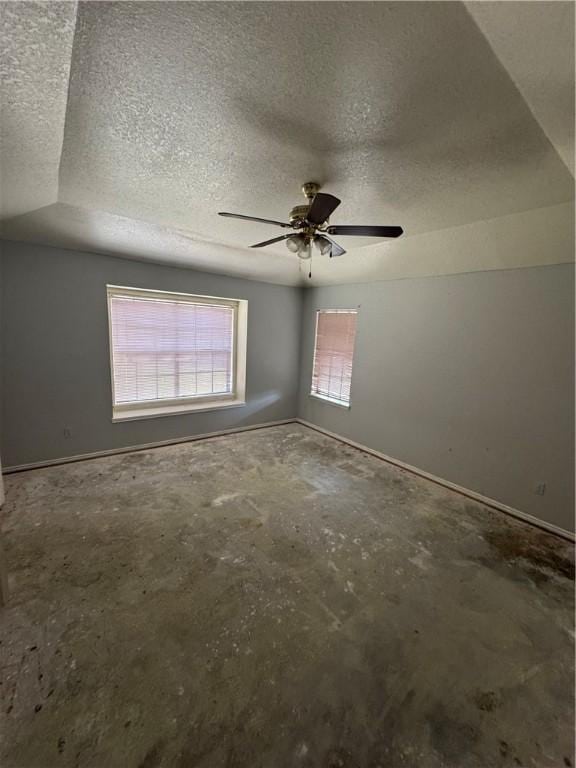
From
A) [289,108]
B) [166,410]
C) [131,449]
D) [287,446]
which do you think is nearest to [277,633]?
[289,108]

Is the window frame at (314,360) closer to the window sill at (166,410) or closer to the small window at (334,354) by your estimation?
the small window at (334,354)

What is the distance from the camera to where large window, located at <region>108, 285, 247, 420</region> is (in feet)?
12.5

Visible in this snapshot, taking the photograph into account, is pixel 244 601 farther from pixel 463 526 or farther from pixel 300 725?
pixel 463 526

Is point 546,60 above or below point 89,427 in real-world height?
above

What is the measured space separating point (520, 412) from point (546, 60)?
2.58 metres

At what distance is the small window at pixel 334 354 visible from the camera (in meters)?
A: 4.43

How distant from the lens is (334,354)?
4684 mm

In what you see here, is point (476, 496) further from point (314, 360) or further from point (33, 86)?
point (33, 86)

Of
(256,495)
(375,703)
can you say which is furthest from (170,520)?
(375,703)

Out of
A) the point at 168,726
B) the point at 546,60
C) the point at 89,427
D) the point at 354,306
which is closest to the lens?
the point at 546,60

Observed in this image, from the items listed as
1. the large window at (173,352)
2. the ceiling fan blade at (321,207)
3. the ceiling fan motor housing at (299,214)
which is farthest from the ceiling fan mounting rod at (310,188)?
the large window at (173,352)

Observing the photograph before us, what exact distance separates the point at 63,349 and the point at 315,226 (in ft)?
9.80

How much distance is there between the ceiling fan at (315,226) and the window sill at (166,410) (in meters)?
2.84

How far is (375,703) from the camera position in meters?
1.36
